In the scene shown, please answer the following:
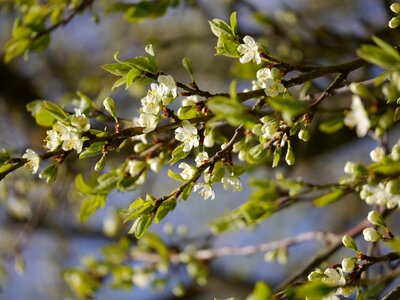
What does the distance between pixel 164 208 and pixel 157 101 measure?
0.17 meters

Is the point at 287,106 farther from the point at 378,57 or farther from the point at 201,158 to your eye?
the point at 201,158

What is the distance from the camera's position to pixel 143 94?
7.90ft

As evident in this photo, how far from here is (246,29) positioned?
2336mm

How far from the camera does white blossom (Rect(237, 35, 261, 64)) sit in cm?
89

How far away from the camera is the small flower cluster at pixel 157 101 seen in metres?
0.88

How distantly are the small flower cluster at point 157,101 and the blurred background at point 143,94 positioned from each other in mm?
599

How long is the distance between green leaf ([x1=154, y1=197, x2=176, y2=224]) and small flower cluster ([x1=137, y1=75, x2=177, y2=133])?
0.42 ft

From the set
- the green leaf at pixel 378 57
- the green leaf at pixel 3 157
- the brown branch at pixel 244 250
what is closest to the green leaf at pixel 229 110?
the green leaf at pixel 378 57

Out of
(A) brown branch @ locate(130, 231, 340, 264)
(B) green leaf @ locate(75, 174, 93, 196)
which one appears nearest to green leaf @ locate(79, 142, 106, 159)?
(B) green leaf @ locate(75, 174, 93, 196)

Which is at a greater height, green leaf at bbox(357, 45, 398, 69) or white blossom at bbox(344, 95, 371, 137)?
green leaf at bbox(357, 45, 398, 69)

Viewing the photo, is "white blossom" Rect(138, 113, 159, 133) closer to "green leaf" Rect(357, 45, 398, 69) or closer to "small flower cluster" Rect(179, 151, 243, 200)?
"small flower cluster" Rect(179, 151, 243, 200)

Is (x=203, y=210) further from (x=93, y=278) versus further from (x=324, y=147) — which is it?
(x=93, y=278)

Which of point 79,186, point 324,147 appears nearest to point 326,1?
point 324,147

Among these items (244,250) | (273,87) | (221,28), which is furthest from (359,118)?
(244,250)
